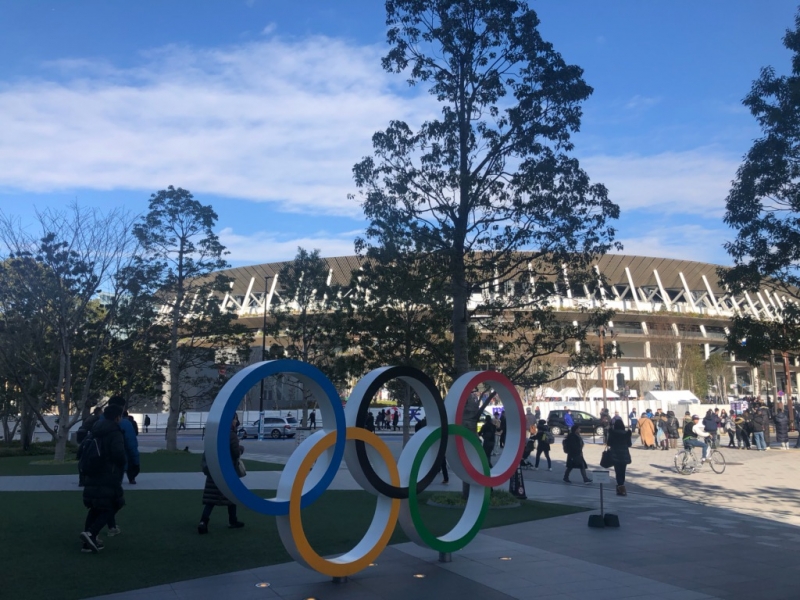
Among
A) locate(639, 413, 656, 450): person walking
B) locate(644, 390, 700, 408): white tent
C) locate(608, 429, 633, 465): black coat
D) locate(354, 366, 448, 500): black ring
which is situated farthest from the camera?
locate(644, 390, 700, 408): white tent

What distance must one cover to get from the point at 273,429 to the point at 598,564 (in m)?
36.7

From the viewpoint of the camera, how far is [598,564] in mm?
8086

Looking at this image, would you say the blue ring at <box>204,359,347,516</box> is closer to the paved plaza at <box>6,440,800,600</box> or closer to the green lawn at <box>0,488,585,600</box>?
the paved plaza at <box>6,440,800,600</box>

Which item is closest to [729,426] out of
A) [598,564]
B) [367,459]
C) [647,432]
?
[647,432]

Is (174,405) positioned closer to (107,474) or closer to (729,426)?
(107,474)

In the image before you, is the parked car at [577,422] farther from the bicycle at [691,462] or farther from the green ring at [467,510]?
the green ring at [467,510]

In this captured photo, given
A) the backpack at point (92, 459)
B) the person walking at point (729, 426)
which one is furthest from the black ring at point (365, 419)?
the person walking at point (729, 426)

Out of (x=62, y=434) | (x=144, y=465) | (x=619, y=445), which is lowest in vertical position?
(x=144, y=465)

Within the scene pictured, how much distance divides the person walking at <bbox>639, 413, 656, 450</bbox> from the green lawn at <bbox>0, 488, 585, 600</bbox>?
51.7ft

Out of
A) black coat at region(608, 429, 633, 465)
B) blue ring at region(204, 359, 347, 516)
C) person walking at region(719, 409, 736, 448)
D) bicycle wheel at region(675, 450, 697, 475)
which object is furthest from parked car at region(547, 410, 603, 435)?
blue ring at region(204, 359, 347, 516)

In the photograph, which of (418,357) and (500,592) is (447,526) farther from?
(418,357)

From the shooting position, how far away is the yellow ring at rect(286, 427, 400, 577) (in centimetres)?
693

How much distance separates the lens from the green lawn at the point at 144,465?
19.2 metres

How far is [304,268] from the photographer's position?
32562 millimetres
